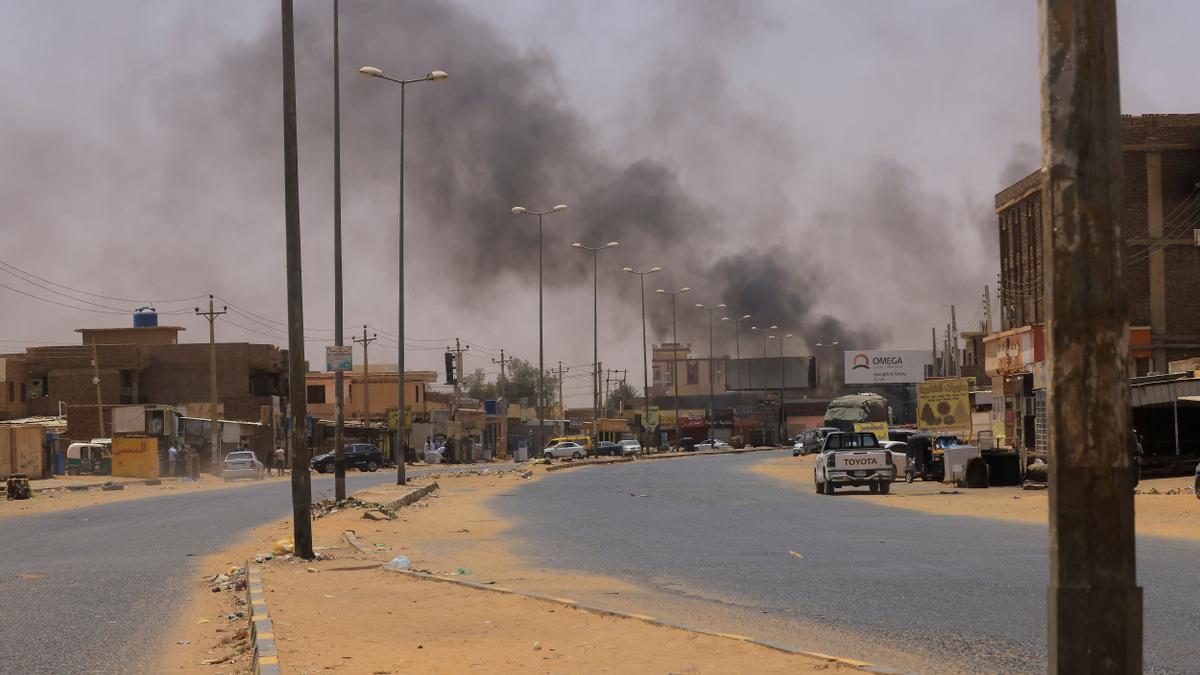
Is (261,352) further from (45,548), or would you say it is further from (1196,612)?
(1196,612)

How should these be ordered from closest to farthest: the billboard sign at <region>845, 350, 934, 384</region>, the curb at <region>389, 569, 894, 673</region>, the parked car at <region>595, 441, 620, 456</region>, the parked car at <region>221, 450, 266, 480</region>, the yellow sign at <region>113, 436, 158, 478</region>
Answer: the curb at <region>389, 569, 894, 673</region>
the parked car at <region>221, 450, 266, 480</region>
the yellow sign at <region>113, 436, 158, 478</region>
the parked car at <region>595, 441, 620, 456</region>
the billboard sign at <region>845, 350, 934, 384</region>

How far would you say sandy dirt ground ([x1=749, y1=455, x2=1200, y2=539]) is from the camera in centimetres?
2475

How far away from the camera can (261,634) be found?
11.0 metres

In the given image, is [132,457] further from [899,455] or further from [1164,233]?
[1164,233]

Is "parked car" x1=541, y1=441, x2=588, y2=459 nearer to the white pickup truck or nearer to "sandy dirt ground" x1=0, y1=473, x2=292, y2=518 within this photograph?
"sandy dirt ground" x1=0, y1=473, x2=292, y2=518

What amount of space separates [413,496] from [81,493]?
1945 centimetres

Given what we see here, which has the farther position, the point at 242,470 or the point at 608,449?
the point at 608,449

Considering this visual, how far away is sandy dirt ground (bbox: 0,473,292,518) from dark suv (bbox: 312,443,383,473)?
560 centimetres

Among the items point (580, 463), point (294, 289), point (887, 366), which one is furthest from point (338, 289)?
point (887, 366)

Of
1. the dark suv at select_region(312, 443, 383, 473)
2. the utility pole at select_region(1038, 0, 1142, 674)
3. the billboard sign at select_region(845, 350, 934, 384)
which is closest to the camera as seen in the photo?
the utility pole at select_region(1038, 0, 1142, 674)

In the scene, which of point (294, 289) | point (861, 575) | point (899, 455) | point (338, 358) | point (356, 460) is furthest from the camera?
point (356, 460)

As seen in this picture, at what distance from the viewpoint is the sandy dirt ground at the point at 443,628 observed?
990 cm

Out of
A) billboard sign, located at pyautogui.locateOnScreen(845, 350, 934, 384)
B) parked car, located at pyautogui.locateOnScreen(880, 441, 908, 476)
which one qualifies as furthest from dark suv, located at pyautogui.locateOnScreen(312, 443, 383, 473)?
billboard sign, located at pyautogui.locateOnScreen(845, 350, 934, 384)

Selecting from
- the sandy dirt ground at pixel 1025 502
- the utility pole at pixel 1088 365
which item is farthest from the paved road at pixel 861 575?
the utility pole at pixel 1088 365
